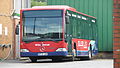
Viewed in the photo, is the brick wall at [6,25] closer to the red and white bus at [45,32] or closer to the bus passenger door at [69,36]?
the red and white bus at [45,32]

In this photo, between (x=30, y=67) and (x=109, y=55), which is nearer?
(x=30, y=67)

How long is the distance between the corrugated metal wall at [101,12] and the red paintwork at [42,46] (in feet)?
31.7

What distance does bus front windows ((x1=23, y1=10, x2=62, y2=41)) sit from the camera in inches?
849

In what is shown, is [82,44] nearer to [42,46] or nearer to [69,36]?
[69,36]

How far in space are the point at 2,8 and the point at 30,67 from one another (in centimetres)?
921

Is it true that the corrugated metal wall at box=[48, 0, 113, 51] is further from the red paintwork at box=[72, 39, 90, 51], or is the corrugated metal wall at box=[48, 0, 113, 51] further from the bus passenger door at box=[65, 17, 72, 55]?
the bus passenger door at box=[65, 17, 72, 55]

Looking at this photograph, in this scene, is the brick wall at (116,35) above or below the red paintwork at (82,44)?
above

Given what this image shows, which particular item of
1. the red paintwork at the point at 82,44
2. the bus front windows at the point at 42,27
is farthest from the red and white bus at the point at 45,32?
the red paintwork at the point at 82,44

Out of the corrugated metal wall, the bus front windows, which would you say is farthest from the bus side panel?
the corrugated metal wall

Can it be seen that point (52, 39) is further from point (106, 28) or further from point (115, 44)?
point (115, 44)

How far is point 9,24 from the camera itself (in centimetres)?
2708

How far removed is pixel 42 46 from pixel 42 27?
0.91m

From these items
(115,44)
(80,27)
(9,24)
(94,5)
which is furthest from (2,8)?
(115,44)

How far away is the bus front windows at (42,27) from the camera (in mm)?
21562
